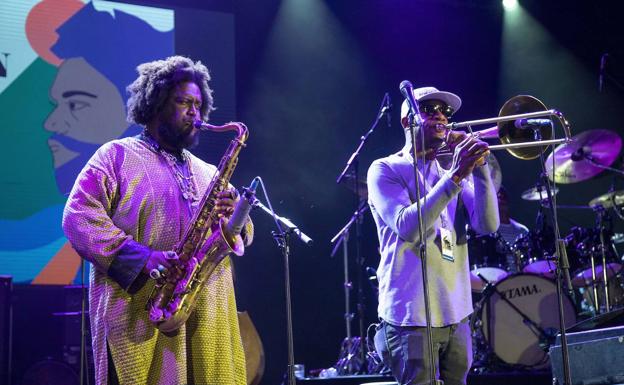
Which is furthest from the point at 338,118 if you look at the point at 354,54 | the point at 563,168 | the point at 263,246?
the point at 563,168

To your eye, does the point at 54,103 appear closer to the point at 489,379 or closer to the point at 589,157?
the point at 489,379

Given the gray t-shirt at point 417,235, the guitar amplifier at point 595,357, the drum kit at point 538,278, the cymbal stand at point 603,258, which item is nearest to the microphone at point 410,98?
the gray t-shirt at point 417,235

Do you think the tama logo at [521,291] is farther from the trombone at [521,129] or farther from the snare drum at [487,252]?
the trombone at [521,129]

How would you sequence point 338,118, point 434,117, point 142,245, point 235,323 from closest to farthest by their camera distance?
point 142,245 < point 235,323 < point 434,117 < point 338,118

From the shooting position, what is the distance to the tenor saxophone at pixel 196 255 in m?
3.25

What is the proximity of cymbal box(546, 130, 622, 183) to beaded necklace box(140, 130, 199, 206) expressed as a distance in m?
5.77

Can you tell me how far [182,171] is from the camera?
3.72 meters

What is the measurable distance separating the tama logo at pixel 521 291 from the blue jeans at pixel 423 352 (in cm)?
371

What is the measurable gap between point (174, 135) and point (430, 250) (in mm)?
1496

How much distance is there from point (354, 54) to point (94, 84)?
12.0 feet

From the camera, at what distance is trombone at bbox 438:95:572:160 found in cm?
438

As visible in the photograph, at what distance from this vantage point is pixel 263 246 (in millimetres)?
9016

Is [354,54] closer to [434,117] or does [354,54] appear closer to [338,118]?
[338,118]

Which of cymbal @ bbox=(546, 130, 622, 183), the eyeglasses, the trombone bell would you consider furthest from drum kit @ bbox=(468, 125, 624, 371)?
the eyeglasses
